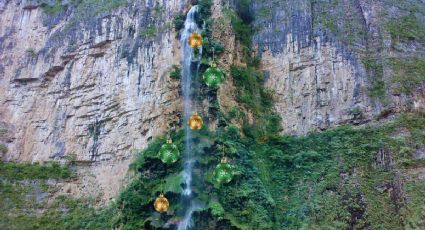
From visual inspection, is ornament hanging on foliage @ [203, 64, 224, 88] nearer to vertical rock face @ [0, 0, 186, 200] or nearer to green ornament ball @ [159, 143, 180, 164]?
vertical rock face @ [0, 0, 186, 200]

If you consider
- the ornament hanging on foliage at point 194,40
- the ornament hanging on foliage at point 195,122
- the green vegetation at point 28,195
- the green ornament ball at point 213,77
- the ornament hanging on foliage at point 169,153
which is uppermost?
the ornament hanging on foliage at point 194,40

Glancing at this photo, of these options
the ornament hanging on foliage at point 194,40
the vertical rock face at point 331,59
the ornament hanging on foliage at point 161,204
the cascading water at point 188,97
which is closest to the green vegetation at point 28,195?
the ornament hanging on foliage at point 161,204

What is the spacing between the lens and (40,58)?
25125 mm

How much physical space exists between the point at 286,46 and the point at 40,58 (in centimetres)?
1128

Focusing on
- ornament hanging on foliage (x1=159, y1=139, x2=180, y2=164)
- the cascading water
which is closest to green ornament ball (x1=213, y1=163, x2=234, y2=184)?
the cascading water

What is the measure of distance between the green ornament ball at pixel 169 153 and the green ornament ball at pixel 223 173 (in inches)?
64.1

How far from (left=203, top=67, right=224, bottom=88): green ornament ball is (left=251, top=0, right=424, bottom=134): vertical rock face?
2.67 metres

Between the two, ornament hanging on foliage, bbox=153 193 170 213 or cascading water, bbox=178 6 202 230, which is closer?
ornament hanging on foliage, bbox=153 193 170 213

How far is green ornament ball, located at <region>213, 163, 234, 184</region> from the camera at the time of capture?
747 inches

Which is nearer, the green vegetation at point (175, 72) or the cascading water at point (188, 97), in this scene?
the cascading water at point (188, 97)

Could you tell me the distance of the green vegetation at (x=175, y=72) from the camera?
22.0 m

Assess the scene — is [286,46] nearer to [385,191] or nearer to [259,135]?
[259,135]

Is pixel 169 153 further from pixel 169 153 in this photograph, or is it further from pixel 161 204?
pixel 161 204

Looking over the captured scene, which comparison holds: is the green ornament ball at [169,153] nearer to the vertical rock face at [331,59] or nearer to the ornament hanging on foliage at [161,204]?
the ornament hanging on foliage at [161,204]
